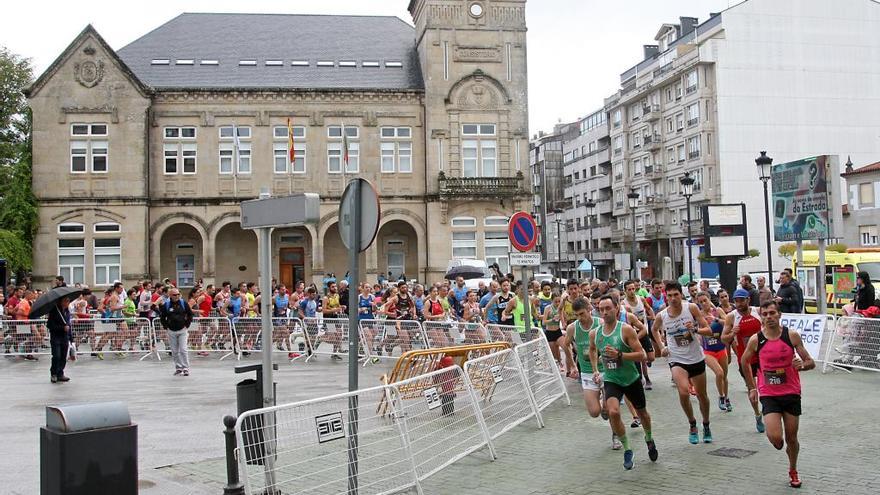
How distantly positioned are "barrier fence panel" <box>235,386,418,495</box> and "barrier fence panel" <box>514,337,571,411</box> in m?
4.14

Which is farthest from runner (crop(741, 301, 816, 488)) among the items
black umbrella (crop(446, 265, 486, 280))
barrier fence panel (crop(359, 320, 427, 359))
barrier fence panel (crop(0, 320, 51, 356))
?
black umbrella (crop(446, 265, 486, 280))

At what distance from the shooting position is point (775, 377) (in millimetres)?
8203

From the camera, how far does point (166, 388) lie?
16125 mm

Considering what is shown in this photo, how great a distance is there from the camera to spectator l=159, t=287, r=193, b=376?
18.4 metres

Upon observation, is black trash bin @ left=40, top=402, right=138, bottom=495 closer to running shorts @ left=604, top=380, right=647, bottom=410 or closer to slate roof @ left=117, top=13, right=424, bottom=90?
running shorts @ left=604, top=380, right=647, bottom=410

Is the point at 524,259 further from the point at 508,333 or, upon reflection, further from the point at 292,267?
the point at 292,267

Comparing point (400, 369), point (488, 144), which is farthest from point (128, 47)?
point (400, 369)

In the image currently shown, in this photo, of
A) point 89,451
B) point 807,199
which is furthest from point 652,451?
point 807,199

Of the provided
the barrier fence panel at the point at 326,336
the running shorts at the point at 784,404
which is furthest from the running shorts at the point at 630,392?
the barrier fence panel at the point at 326,336

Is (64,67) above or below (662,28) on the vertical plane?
below

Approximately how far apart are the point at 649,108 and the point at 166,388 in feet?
217

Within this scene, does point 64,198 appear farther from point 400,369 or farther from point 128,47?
A: point 400,369

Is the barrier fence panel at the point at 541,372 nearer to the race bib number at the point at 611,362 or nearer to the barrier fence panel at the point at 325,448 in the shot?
the race bib number at the point at 611,362

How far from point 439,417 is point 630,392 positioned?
7.10ft
